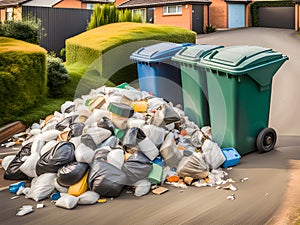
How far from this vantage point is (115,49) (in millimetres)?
9219

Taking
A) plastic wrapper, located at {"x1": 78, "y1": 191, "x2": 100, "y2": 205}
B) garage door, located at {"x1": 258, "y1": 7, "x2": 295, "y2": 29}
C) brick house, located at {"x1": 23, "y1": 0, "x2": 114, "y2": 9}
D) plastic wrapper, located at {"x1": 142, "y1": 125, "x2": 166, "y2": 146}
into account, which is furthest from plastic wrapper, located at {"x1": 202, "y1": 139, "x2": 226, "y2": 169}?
garage door, located at {"x1": 258, "y1": 7, "x2": 295, "y2": 29}

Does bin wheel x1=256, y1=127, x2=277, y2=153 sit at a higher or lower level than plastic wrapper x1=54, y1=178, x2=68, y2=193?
higher

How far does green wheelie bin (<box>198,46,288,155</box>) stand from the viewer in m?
4.81

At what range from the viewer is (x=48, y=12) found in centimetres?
1570

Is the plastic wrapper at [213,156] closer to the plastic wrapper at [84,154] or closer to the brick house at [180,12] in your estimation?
the plastic wrapper at [84,154]

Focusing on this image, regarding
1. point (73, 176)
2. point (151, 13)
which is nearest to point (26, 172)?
point (73, 176)

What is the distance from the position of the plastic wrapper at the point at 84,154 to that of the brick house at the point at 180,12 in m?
20.5

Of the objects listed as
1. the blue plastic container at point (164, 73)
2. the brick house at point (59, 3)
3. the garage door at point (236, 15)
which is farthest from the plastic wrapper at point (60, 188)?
the garage door at point (236, 15)

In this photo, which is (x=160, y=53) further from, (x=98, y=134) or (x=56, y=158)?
(x=56, y=158)

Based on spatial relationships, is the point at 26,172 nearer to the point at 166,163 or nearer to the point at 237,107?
the point at 166,163

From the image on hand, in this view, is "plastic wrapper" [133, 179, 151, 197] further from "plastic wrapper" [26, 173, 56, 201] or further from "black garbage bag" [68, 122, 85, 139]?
"black garbage bag" [68, 122, 85, 139]

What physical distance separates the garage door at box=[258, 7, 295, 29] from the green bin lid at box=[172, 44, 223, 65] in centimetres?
2173

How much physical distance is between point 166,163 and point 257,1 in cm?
2453

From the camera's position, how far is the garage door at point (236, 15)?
84.9 feet
